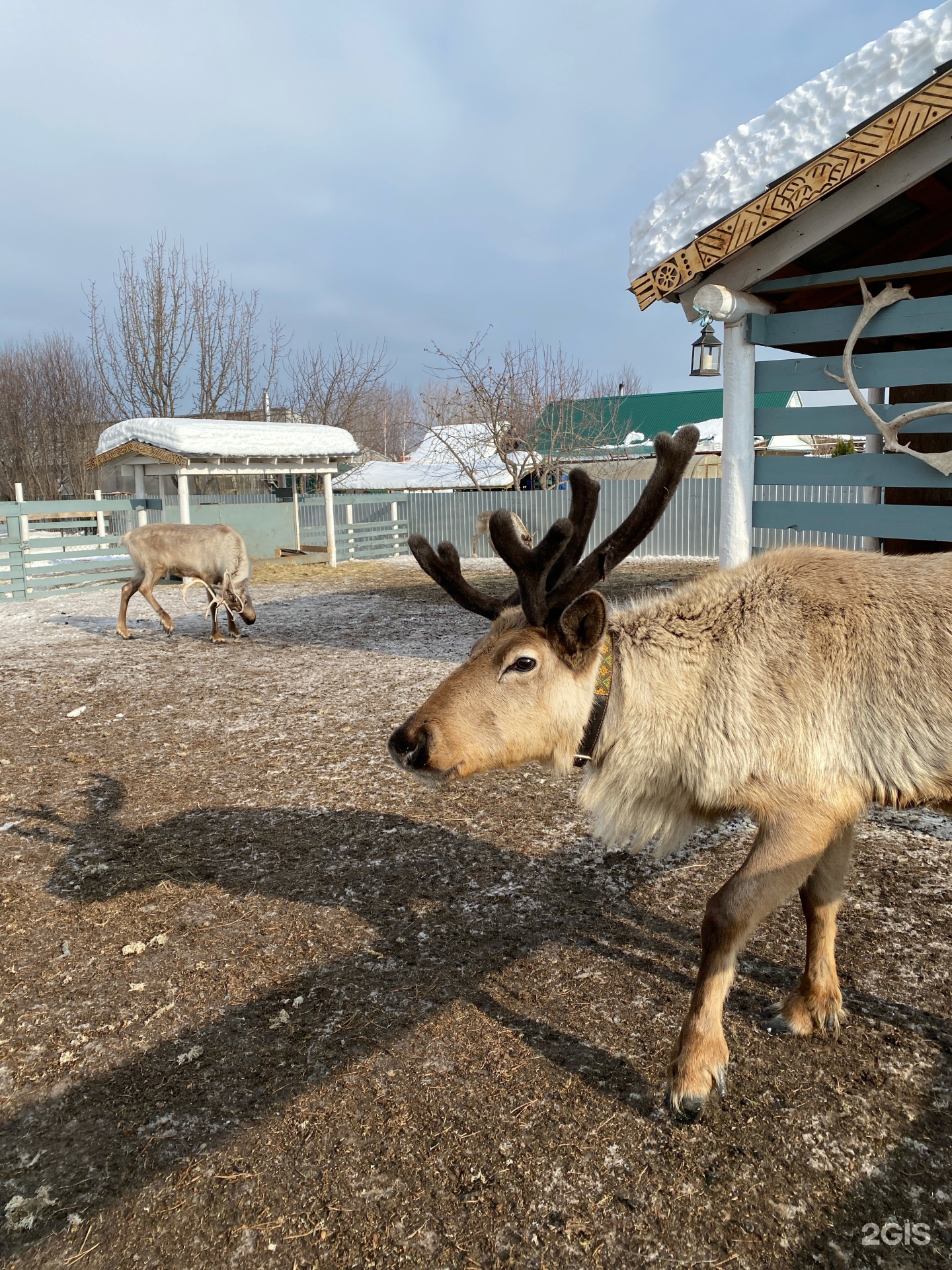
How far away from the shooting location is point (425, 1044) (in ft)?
9.22

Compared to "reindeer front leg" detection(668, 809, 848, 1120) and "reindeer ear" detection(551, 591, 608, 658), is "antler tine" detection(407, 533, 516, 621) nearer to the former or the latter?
"reindeer ear" detection(551, 591, 608, 658)

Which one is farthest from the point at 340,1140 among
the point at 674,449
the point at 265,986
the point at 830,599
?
the point at 674,449

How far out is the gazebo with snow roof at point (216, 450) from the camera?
55.8 ft

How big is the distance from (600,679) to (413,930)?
1552 millimetres

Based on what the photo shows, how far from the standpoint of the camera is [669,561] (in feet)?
60.8

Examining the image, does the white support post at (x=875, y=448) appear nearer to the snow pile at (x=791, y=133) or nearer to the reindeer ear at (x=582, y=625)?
the snow pile at (x=791, y=133)

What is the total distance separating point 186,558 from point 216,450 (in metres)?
6.07

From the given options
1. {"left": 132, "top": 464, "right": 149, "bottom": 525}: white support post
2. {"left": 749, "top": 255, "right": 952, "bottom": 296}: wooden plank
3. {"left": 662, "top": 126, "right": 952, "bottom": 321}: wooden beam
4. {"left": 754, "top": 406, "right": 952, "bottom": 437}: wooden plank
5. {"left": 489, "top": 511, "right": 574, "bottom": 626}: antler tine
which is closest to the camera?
{"left": 489, "top": 511, "right": 574, "bottom": 626}: antler tine

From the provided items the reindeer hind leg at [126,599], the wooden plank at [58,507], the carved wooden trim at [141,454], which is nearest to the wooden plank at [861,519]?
the reindeer hind leg at [126,599]

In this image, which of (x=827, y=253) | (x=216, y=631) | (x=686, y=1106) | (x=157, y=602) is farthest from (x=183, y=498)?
(x=686, y=1106)

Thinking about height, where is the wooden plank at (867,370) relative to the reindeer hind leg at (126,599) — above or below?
above

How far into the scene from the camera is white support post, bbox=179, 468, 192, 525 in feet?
55.1

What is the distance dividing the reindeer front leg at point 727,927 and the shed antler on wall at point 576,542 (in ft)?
3.24

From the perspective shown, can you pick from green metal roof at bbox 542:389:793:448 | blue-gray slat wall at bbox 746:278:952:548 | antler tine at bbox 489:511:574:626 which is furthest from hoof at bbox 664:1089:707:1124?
green metal roof at bbox 542:389:793:448
